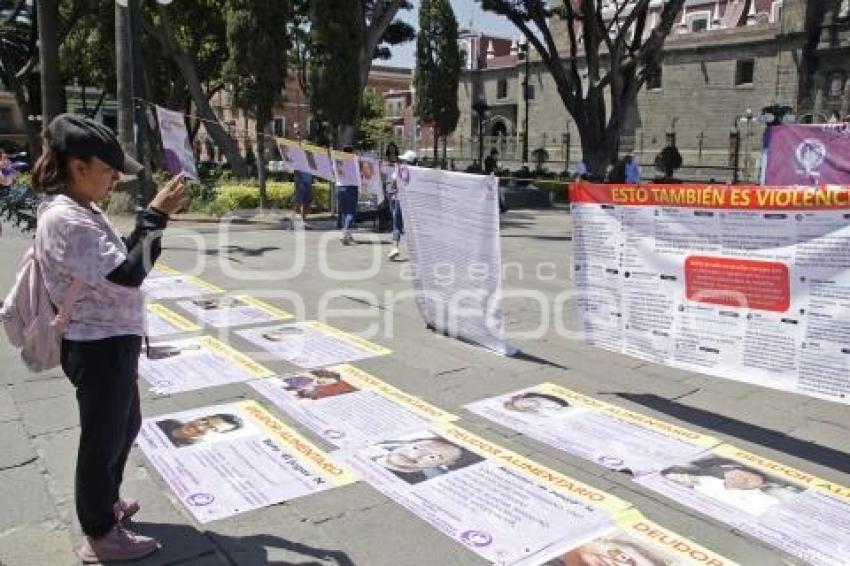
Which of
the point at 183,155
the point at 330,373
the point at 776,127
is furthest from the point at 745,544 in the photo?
the point at 776,127

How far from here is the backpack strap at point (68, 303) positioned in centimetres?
269

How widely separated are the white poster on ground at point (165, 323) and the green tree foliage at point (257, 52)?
30.6 ft

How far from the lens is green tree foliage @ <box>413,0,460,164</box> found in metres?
50.5

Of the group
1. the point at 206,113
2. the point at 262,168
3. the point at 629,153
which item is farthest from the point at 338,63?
the point at 629,153

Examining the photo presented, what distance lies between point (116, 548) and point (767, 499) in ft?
9.78

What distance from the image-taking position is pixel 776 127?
12055 millimetres

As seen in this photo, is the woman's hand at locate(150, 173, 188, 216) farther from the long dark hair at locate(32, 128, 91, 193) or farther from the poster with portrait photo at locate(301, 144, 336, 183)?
the poster with portrait photo at locate(301, 144, 336, 183)

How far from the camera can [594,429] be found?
4.63 meters

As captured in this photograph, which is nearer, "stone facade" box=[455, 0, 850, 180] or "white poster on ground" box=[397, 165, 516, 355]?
"white poster on ground" box=[397, 165, 516, 355]

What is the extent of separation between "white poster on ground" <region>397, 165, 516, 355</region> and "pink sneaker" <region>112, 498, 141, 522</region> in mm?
3371

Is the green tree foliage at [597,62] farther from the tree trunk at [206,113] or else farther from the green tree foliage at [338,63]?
the tree trunk at [206,113]

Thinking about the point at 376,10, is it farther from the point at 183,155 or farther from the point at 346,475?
the point at 346,475

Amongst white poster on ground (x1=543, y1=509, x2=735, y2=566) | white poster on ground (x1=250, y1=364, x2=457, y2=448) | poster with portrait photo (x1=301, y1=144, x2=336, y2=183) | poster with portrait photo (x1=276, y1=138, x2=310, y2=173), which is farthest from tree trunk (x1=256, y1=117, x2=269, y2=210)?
white poster on ground (x1=543, y1=509, x2=735, y2=566)

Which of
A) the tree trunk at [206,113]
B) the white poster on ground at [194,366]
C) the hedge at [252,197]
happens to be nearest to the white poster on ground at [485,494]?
the white poster on ground at [194,366]
